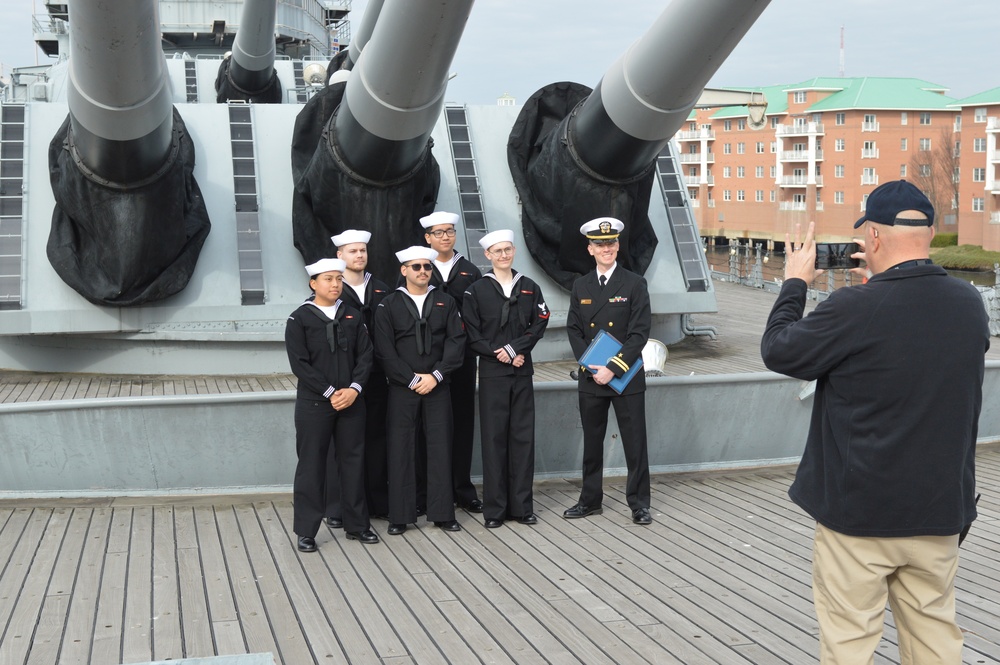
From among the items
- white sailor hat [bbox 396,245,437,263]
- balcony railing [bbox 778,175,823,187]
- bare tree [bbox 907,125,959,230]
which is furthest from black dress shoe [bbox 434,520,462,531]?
balcony railing [bbox 778,175,823,187]

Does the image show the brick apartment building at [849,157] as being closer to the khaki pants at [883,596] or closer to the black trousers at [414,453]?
the black trousers at [414,453]

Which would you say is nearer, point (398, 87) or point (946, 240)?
point (398, 87)

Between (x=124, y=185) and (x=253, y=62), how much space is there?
3489mm

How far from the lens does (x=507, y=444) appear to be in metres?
4.87

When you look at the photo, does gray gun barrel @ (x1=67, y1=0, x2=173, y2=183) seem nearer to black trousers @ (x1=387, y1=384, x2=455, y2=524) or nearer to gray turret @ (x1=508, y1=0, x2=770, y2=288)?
black trousers @ (x1=387, y1=384, x2=455, y2=524)

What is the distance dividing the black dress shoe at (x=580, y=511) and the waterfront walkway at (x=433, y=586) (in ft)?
0.15

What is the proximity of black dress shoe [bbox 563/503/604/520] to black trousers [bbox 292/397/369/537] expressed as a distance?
0.87 m

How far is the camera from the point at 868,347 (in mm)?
2531

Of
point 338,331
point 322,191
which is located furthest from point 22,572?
point 322,191

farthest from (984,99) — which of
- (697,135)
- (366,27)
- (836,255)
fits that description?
(836,255)

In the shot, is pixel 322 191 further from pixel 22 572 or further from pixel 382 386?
pixel 22 572

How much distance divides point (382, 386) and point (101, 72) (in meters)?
1.90

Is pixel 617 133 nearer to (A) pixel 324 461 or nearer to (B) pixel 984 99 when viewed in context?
(A) pixel 324 461

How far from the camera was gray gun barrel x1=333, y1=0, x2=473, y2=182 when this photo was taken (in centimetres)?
457
